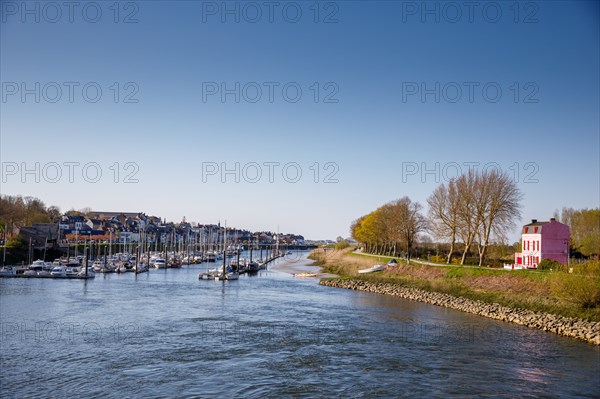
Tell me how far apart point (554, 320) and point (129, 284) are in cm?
5211

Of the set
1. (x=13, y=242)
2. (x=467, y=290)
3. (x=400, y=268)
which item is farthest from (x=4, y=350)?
(x=13, y=242)

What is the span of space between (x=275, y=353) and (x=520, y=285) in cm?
2679

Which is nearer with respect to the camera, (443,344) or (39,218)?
(443,344)

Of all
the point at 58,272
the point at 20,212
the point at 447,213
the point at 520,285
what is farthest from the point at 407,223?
the point at 20,212

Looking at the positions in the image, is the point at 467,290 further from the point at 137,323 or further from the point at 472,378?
the point at 137,323

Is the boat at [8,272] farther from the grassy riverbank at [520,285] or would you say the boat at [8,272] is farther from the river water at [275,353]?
the grassy riverbank at [520,285]

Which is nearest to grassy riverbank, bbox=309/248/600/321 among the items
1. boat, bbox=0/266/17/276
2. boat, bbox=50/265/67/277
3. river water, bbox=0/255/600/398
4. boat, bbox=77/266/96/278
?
river water, bbox=0/255/600/398

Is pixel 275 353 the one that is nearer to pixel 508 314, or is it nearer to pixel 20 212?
pixel 508 314

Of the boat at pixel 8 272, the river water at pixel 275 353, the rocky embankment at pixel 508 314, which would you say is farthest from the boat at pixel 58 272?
the rocky embankment at pixel 508 314

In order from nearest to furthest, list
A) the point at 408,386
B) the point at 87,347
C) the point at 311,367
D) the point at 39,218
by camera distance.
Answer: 1. the point at 408,386
2. the point at 311,367
3. the point at 87,347
4. the point at 39,218

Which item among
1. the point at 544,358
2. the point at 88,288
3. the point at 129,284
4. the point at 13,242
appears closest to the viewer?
the point at 544,358

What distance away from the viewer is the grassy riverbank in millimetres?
35250

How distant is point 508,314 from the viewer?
3884 centimetres

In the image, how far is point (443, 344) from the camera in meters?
30.3
